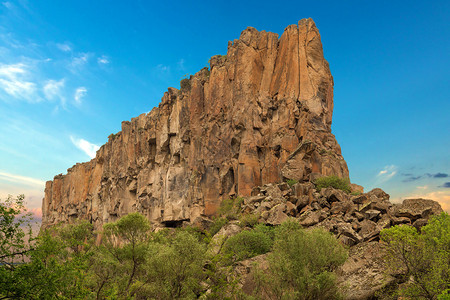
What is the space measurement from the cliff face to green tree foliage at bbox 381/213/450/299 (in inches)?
733

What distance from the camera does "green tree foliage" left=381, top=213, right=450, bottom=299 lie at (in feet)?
56.2

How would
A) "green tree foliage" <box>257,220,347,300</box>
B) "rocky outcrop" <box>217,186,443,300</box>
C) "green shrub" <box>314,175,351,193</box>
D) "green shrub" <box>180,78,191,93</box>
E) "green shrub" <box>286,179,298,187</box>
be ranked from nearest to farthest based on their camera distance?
"green tree foliage" <box>257,220,347,300</box> < "rocky outcrop" <box>217,186,443,300</box> < "green shrub" <box>314,175,351,193</box> < "green shrub" <box>286,179,298,187</box> < "green shrub" <box>180,78,191,93</box>

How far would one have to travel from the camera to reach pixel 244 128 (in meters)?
45.1

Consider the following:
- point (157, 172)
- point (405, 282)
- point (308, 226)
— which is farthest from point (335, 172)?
point (157, 172)

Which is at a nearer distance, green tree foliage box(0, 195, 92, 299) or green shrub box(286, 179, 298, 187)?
green tree foliage box(0, 195, 92, 299)

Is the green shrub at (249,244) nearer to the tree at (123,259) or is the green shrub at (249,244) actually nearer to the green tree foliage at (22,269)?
the tree at (123,259)

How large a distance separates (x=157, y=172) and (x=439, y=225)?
161 ft

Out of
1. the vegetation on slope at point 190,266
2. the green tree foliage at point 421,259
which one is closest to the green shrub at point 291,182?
the vegetation on slope at point 190,266

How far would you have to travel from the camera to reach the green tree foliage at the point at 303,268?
758 inches

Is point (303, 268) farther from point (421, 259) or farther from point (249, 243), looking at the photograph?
point (249, 243)

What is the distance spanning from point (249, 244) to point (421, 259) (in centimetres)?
1444

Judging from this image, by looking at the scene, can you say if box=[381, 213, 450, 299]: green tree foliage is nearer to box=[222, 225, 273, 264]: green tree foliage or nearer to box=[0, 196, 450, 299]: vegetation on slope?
box=[0, 196, 450, 299]: vegetation on slope

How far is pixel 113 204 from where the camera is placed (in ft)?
245

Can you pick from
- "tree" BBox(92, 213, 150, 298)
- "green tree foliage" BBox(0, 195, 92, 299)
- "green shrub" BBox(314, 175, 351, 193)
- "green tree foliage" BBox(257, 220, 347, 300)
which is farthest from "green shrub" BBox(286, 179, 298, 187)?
"green tree foliage" BBox(0, 195, 92, 299)
